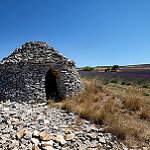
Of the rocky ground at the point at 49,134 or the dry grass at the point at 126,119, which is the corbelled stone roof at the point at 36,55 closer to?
the dry grass at the point at 126,119

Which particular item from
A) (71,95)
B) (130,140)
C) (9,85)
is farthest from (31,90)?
(130,140)

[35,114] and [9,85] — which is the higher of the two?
[9,85]

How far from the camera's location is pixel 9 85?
5.82m

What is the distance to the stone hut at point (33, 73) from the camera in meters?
5.73

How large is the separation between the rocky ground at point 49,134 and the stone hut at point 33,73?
1.70 meters

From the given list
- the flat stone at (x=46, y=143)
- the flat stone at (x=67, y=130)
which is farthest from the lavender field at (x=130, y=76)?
the flat stone at (x=46, y=143)

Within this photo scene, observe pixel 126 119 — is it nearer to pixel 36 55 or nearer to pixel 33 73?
pixel 33 73

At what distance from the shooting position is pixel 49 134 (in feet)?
10.4

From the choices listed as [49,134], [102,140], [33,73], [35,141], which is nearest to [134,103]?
[102,140]

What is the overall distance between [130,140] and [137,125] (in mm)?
754

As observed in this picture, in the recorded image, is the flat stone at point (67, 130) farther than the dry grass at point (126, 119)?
Yes

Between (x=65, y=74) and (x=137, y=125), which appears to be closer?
(x=137, y=125)

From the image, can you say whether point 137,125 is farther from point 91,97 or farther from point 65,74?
point 65,74

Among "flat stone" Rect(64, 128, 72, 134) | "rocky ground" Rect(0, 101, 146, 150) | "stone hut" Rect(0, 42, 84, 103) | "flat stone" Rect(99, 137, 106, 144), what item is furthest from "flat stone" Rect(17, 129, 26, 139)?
"stone hut" Rect(0, 42, 84, 103)
